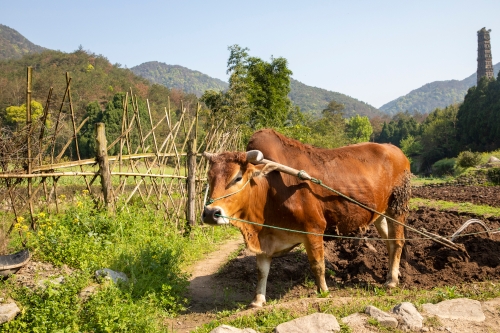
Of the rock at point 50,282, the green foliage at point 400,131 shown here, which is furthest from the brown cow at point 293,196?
the green foliage at point 400,131

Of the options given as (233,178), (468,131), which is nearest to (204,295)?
(233,178)

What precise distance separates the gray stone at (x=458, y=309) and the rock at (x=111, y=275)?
3.71 meters

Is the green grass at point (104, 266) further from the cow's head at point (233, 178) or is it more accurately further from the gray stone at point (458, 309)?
the gray stone at point (458, 309)

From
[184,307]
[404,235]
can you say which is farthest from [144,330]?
[404,235]

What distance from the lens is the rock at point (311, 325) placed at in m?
4.10

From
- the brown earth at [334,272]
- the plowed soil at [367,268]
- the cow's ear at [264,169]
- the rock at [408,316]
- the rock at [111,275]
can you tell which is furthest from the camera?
the plowed soil at [367,268]

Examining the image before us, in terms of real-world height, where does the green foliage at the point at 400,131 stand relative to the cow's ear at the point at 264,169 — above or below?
above

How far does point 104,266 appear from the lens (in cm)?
607

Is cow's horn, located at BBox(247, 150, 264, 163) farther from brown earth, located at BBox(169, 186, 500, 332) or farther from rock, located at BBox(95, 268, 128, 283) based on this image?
rock, located at BBox(95, 268, 128, 283)

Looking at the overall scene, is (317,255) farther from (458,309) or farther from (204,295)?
(204,295)

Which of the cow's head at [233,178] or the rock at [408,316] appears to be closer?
the rock at [408,316]

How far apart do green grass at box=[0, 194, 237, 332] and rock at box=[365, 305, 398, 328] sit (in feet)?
7.55

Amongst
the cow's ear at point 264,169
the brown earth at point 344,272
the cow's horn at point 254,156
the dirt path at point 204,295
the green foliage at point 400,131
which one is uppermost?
the green foliage at point 400,131

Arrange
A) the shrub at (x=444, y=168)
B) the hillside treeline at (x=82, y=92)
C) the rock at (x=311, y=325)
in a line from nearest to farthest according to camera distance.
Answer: the rock at (x=311, y=325)
the hillside treeline at (x=82, y=92)
the shrub at (x=444, y=168)
